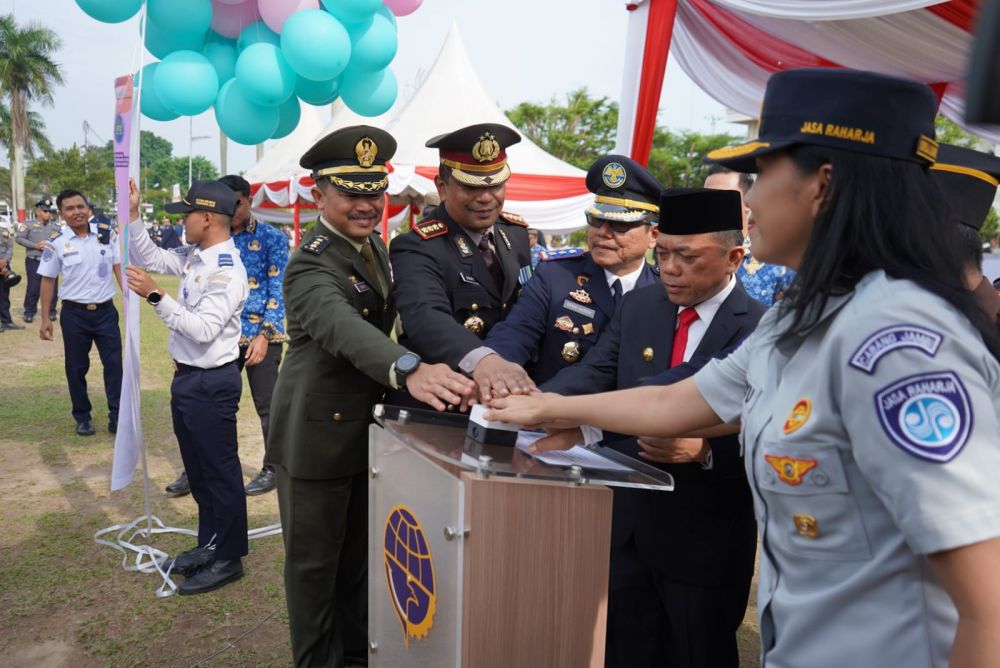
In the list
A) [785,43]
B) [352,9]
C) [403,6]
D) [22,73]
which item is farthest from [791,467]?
[22,73]

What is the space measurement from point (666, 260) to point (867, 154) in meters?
1.08

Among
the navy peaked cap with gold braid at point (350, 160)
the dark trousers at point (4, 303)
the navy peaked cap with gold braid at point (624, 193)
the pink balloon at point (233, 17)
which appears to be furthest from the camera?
the dark trousers at point (4, 303)

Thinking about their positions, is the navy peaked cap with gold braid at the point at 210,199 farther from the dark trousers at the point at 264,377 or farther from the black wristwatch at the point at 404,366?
the black wristwatch at the point at 404,366

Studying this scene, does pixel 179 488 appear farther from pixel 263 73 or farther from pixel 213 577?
pixel 263 73

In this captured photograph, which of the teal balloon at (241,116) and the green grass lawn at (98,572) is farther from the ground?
the teal balloon at (241,116)

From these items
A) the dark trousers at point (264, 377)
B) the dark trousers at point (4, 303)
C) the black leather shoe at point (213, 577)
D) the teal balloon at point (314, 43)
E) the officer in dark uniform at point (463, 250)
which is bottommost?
the black leather shoe at point (213, 577)

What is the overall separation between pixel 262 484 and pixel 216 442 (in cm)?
161

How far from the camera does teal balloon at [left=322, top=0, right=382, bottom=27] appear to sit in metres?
3.87

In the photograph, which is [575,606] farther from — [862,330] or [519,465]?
[862,330]

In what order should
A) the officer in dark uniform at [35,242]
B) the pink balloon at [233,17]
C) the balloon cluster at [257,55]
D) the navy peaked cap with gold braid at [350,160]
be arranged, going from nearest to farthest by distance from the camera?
the navy peaked cap with gold braid at [350,160] < the balloon cluster at [257,55] < the pink balloon at [233,17] < the officer in dark uniform at [35,242]

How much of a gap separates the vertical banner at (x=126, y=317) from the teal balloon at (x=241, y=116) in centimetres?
46

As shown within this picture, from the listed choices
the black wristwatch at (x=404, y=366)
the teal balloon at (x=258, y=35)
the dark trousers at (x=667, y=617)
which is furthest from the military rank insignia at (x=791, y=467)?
the teal balloon at (x=258, y=35)

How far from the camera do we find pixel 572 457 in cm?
178

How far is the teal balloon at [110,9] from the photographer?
3648 mm
